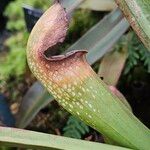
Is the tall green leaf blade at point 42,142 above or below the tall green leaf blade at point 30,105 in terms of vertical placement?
above

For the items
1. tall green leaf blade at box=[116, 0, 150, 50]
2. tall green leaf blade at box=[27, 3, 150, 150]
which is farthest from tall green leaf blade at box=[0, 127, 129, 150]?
tall green leaf blade at box=[116, 0, 150, 50]

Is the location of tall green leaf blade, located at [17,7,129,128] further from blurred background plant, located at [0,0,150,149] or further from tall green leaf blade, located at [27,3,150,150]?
tall green leaf blade, located at [27,3,150,150]

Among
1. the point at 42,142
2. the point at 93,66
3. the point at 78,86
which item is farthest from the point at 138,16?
the point at 93,66

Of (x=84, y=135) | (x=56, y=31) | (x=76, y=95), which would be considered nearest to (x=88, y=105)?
(x=76, y=95)

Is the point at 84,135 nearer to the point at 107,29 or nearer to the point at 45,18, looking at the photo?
the point at 107,29

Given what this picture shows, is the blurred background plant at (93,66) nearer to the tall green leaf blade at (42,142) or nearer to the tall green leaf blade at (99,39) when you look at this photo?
the tall green leaf blade at (99,39)

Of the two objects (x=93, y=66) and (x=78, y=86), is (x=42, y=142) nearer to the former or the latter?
(x=78, y=86)

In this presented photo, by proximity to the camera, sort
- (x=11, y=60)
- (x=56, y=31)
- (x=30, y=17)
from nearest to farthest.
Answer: (x=56, y=31)
(x=30, y=17)
(x=11, y=60)

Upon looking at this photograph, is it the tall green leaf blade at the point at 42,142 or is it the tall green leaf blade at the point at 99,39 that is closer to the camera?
the tall green leaf blade at the point at 42,142

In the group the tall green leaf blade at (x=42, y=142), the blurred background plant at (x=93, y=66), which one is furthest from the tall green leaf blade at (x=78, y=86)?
the blurred background plant at (x=93, y=66)
